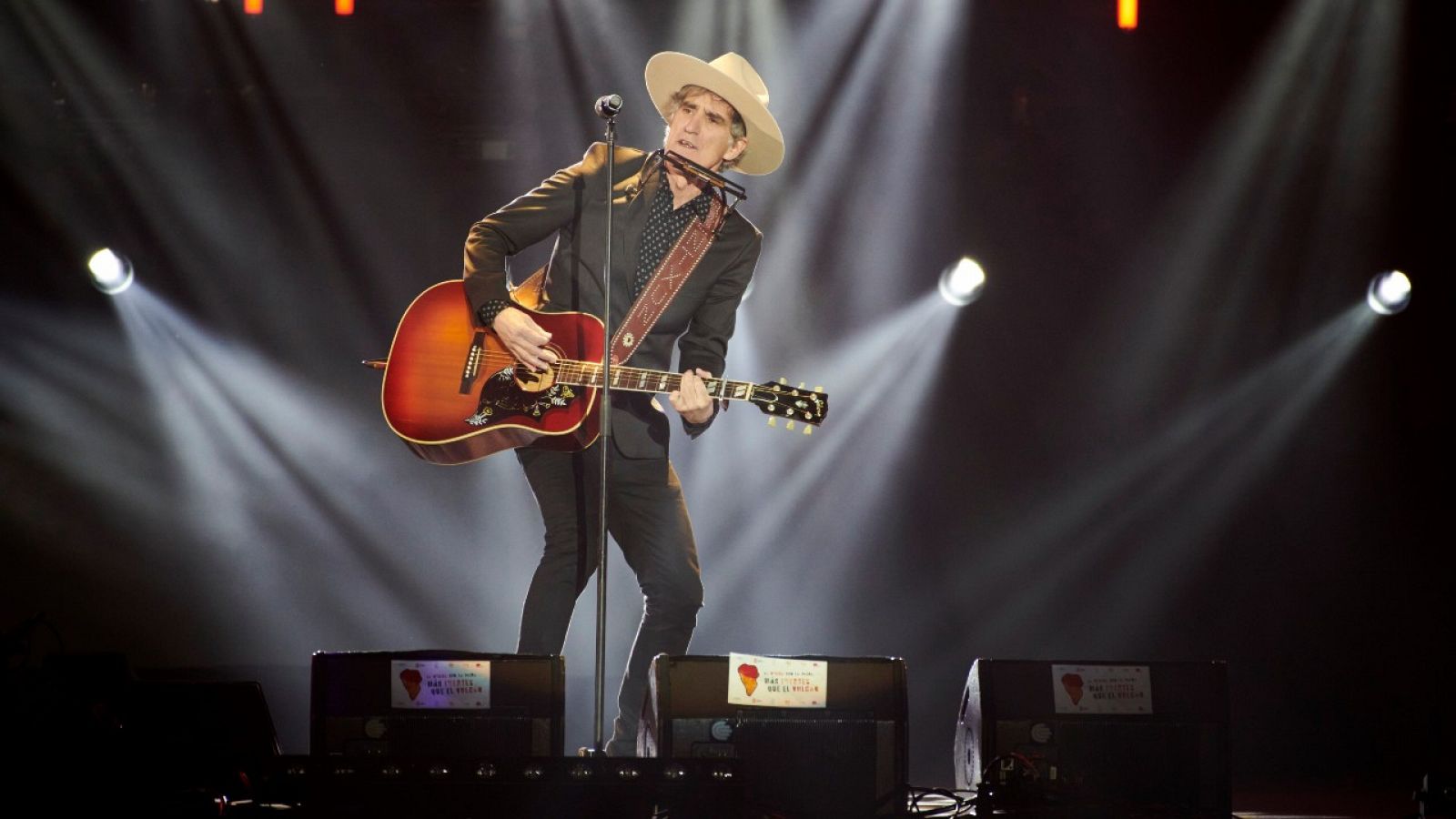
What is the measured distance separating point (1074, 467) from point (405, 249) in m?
3.09

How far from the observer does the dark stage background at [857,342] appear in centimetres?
570

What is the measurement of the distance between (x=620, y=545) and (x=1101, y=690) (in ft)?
5.87

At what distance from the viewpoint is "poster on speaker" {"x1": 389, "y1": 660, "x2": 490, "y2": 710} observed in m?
3.60

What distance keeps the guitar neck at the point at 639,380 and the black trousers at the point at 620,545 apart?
273 millimetres

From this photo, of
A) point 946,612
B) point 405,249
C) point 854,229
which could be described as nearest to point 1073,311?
point 854,229

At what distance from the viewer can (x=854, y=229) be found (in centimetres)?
606

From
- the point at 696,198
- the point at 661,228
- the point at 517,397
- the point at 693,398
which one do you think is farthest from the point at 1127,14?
the point at 517,397

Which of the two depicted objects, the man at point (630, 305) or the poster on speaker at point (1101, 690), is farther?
the man at point (630, 305)

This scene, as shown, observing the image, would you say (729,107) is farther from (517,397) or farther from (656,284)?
(517,397)

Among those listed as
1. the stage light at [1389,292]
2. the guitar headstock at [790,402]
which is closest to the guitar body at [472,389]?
the guitar headstock at [790,402]

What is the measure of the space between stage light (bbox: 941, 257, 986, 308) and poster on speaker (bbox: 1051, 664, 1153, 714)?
2603mm

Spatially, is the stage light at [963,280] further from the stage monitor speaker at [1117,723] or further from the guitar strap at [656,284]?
the stage monitor speaker at [1117,723]

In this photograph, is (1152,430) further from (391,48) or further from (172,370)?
(172,370)

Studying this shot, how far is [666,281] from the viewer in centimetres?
491
